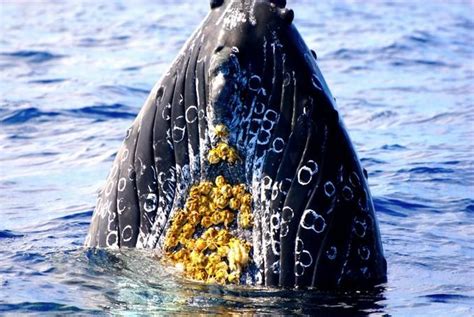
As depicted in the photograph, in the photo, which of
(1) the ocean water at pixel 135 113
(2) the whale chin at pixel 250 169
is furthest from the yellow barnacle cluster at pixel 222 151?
(1) the ocean water at pixel 135 113

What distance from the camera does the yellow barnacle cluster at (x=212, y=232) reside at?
6910mm

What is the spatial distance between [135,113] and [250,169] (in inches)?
400

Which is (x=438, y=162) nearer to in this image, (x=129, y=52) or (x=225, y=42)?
(x=225, y=42)

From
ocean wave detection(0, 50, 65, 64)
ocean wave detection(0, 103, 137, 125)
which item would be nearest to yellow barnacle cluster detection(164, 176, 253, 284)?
ocean wave detection(0, 103, 137, 125)

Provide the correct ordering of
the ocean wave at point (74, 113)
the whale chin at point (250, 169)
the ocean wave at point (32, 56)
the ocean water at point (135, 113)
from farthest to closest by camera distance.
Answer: the ocean wave at point (32, 56) → the ocean wave at point (74, 113) → the ocean water at point (135, 113) → the whale chin at point (250, 169)

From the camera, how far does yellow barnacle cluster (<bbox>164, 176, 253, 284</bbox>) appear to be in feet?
22.7

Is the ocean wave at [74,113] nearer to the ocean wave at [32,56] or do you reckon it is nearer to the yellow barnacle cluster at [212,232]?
the ocean wave at [32,56]

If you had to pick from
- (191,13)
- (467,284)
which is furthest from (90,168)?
(191,13)

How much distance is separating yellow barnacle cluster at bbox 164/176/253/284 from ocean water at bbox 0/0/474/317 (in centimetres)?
11

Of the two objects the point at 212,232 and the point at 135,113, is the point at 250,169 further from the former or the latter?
the point at 135,113

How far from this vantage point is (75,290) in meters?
7.25

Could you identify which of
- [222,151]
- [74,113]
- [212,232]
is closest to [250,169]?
[222,151]

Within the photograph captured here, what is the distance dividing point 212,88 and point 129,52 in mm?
17003

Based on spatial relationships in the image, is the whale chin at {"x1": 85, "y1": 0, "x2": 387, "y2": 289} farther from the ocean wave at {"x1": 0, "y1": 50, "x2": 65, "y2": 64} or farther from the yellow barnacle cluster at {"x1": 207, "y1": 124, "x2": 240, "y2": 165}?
the ocean wave at {"x1": 0, "y1": 50, "x2": 65, "y2": 64}
